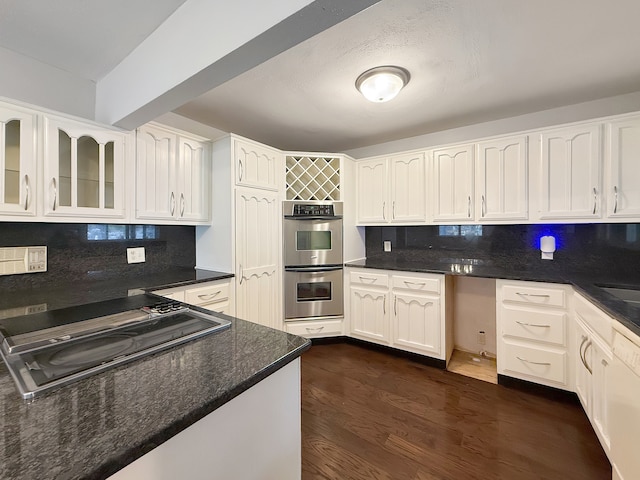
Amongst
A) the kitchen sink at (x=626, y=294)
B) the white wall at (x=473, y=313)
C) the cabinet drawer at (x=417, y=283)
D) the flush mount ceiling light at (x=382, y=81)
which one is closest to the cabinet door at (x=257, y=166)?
the flush mount ceiling light at (x=382, y=81)

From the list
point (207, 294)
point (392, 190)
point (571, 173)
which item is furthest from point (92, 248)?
point (571, 173)

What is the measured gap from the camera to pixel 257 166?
2615 millimetres

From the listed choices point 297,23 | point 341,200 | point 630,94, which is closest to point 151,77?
point 297,23

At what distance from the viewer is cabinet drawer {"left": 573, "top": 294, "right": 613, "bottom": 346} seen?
138 cm

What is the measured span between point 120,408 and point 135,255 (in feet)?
6.42

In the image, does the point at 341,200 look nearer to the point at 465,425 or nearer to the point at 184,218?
the point at 184,218

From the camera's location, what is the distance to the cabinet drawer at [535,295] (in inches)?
78.4

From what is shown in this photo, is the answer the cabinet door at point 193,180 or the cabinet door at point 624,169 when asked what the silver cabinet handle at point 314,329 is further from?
the cabinet door at point 624,169

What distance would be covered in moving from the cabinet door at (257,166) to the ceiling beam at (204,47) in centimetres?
79

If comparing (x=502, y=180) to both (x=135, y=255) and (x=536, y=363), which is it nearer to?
(x=536, y=363)

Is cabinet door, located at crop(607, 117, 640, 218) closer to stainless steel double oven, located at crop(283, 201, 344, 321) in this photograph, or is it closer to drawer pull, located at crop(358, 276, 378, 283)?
drawer pull, located at crop(358, 276, 378, 283)

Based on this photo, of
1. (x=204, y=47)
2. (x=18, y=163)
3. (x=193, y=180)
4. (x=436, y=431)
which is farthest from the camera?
(x=193, y=180)

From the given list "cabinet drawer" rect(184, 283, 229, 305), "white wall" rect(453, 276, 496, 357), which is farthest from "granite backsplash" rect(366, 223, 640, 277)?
"cabinet drawer" rect(184, 283, 229, 305)

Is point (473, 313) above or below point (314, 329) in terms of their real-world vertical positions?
above
